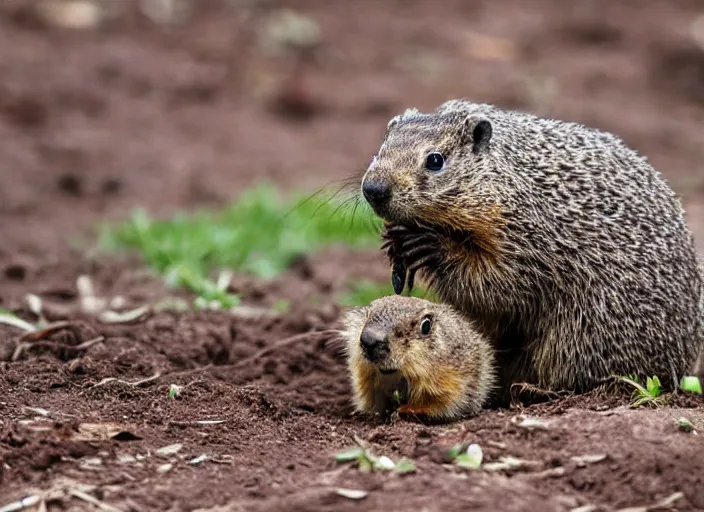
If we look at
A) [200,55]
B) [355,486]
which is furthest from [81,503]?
[200,55]

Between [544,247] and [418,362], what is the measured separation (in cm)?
104

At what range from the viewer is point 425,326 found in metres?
5.81

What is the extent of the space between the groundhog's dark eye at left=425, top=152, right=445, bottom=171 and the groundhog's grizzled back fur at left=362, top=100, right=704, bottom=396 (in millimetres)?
31

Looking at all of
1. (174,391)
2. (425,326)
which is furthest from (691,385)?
(174,391)

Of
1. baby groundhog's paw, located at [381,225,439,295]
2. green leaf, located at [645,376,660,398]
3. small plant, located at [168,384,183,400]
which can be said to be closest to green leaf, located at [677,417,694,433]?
green leaf, located at [645,376,660,398]

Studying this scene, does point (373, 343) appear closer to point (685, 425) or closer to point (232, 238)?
point (685, 425)

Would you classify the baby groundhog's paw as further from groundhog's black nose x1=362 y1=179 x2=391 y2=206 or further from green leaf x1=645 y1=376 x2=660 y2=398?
green leaf x1=645 y1=376 x2=660 y2=398

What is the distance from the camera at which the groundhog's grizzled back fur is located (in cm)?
611

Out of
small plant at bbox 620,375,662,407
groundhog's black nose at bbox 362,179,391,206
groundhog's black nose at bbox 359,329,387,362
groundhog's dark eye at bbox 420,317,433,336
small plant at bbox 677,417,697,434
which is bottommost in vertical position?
small plant at bbox 677,417,697,434

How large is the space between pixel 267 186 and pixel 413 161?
6.09 metres

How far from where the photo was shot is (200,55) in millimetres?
16031

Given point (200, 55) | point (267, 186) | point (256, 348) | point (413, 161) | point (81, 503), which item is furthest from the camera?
point (200, 55)

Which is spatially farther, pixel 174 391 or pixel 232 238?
pixel 232 238

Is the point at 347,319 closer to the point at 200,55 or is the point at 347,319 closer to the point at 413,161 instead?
the point at 413,161
